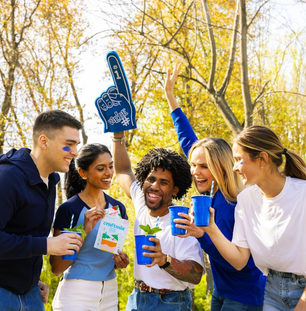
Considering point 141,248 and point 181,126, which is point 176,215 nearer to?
point 141,248

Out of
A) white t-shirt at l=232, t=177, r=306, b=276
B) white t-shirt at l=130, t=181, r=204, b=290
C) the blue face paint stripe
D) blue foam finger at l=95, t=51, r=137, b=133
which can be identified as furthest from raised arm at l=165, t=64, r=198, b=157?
the blue face paint stripe

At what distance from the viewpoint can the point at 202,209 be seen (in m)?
2.72

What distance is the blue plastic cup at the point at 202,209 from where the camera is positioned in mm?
2711

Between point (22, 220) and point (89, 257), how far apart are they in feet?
2.33

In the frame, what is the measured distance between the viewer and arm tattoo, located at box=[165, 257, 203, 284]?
288cm

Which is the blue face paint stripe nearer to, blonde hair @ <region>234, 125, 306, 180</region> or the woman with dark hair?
the woman with dark hair

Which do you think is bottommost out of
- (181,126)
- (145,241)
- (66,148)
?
(145,241)

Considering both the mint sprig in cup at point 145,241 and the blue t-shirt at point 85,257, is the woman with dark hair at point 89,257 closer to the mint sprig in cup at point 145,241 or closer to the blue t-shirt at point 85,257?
the blue t-shirt at point 85,257

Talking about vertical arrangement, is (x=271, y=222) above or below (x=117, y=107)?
below

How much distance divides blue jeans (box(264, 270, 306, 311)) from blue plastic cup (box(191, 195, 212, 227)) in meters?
0.66

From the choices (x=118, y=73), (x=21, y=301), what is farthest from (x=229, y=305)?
(x=118, y=73)

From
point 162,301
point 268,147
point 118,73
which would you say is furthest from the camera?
point 118,73

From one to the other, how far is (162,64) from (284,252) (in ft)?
34.2

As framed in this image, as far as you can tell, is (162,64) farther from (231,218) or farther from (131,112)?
(231,218)
